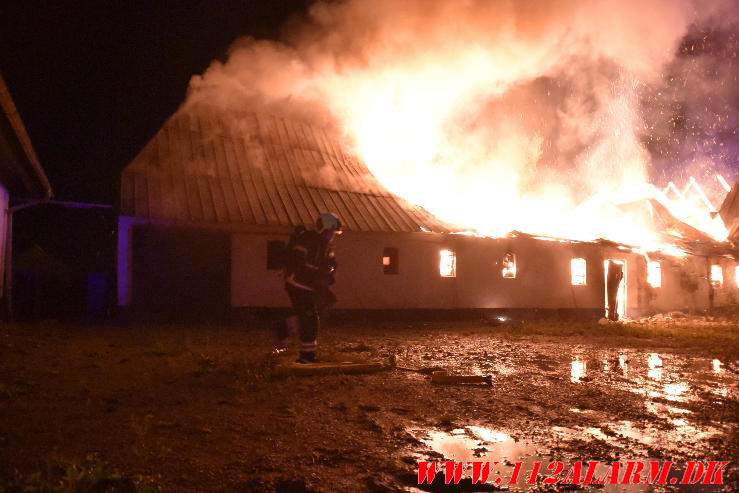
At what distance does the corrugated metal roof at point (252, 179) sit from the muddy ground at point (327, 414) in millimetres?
4993

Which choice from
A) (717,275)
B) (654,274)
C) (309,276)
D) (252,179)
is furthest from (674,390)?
(717,275)

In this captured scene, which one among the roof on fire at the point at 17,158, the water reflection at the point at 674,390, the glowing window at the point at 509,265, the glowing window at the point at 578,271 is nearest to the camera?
the water reflection at the point at 674,390

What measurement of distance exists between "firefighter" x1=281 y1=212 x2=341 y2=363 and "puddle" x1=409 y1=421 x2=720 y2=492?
8.96 feet

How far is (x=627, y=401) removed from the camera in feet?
18.2

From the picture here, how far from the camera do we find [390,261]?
51.7ft

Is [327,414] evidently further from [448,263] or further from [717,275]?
[717,275]

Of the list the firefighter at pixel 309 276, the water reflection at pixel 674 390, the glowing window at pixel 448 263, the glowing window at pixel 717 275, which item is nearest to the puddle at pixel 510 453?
the water reflection at pixel 674 390

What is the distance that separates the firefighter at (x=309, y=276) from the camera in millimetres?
6832

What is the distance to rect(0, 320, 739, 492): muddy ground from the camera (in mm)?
3439

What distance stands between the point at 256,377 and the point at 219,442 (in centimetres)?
225

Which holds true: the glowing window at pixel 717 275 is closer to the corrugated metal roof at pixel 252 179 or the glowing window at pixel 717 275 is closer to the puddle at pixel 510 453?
the corrugated metal roof at pixel 252 179

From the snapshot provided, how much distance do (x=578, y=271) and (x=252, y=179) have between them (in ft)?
39.1

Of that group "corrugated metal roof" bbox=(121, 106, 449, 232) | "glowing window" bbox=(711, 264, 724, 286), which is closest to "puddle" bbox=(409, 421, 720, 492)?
"corrugated metal roof" bbox=(121, 106, 449, 232)

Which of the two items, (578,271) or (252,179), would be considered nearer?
(252,179)
